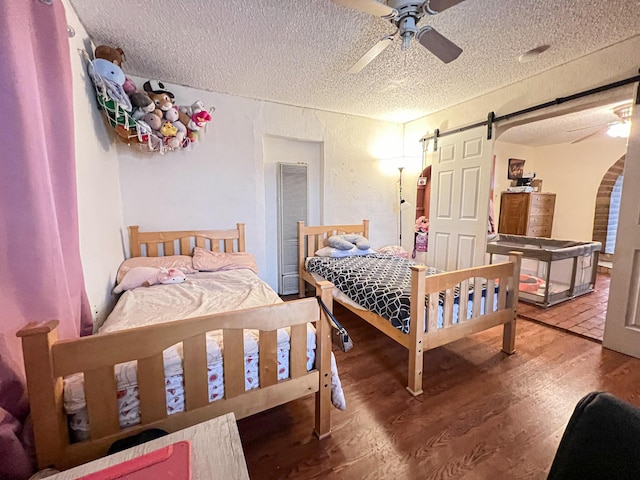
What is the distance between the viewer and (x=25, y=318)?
95cm

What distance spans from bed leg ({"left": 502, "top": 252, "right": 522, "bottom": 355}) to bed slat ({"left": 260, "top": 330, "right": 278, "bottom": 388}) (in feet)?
6.16

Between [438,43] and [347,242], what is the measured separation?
2123 mm

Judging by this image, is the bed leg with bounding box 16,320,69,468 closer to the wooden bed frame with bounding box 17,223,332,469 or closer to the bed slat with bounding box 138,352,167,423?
the wooden bed frame with bounding box 17,223,332,469

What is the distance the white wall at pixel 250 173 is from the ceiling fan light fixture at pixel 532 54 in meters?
1.80

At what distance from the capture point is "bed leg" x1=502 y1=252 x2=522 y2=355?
2057 mm

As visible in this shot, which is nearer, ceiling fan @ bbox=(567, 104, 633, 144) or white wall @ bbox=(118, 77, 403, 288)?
white wall @ bbox=(118, 77, 403, 288)

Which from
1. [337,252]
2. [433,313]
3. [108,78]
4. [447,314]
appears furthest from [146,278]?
[447,314]

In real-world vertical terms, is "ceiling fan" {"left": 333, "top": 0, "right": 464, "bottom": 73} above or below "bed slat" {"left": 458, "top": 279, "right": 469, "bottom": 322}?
above

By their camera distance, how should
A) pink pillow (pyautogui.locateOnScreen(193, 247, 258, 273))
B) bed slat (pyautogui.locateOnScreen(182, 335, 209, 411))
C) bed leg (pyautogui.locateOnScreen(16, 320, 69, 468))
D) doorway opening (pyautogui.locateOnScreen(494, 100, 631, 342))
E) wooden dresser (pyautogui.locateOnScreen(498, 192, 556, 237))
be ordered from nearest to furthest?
bed leg (pyautogui.locateOnScreen(16, 320, 69, 468)), bed slat (pyautogui.locateOnScreen(182, 335, 209, 411)), pink pillow (pyautogui.locateOnScreen(193, 247, 258, 273)), doorway opening (pyautogui.locateOnScreen(494, 100, 631, 342)), wooden dresser (pyautogui.locateOnScreen(498, 192, 556, 237))

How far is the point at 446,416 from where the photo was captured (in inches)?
61.2

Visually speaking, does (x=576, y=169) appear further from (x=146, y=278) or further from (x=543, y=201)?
(x=146, y=278)

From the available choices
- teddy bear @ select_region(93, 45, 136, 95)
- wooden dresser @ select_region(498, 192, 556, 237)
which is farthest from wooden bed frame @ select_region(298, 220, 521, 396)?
wooden dresser @ select_region(498, 192, 556, 237)

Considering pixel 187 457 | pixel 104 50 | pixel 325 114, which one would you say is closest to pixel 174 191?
pixel 104 50

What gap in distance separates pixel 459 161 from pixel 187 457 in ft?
11.5
